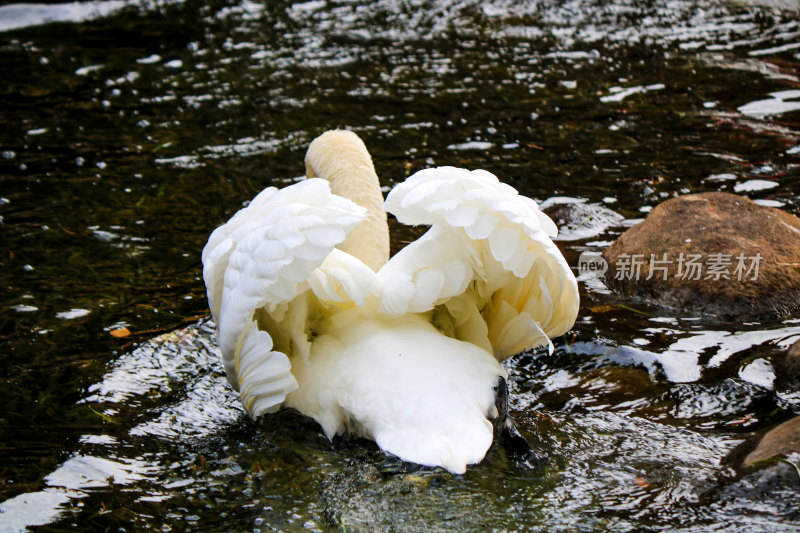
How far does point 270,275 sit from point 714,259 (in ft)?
9.73

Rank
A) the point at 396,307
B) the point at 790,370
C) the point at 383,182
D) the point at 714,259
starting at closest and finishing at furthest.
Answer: the point at 396,307 < the point at 790,370 < the point at 714,259 < the point at 383,182

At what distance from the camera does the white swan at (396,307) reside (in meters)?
3.64

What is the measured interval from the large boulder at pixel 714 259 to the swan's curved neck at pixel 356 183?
160 cm

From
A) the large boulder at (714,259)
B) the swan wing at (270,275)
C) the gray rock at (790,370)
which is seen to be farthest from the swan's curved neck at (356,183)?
the gray rock at (790,370)

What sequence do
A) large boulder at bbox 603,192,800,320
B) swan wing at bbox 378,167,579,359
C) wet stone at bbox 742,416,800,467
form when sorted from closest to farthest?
1. wet stone at bbox 742,416,800,467
2. swan wing at bbox 378,167,579,359
3. large boulder at bbox 603,192,800,320

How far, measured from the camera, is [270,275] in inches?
142

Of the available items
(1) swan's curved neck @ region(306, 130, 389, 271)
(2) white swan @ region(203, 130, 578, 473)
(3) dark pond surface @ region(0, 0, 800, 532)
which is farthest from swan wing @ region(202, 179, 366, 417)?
(1) swan's curved neck @ region(306, 130, 389, 271)

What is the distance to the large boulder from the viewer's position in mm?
5391

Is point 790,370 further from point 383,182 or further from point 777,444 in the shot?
point 383,182

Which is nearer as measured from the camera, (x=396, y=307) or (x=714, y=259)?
(x=396, y=307)

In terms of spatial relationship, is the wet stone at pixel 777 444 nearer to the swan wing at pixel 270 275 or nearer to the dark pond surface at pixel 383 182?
the dark pond surface at pixel 383 182

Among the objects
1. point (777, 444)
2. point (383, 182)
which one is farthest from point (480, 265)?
point (383, 182)

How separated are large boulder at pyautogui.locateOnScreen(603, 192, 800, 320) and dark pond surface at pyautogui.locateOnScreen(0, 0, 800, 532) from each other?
159 millimetres

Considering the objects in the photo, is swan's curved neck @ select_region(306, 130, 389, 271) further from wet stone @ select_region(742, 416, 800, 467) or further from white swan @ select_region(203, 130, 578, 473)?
wet stone @ select_region(742, 416, 800, 467)
